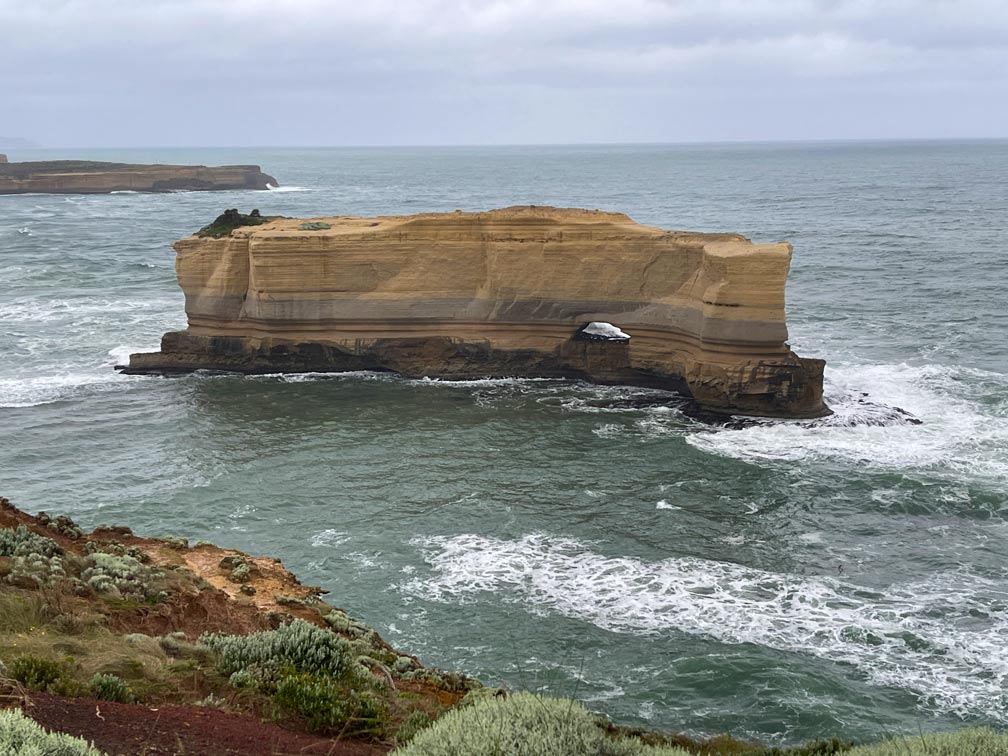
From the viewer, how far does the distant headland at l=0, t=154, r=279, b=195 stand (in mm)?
144750

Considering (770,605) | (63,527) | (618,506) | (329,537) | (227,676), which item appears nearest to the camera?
(227,676)

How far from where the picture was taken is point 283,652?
1436 centimetres

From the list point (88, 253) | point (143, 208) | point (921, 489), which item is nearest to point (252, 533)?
point (921, 489)

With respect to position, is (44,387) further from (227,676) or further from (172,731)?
(172,731)

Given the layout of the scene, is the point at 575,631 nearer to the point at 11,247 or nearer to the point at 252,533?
the point at 252,533

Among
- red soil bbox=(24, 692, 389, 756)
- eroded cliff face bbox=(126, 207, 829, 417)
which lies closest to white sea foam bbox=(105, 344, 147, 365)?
eroded cliff face bbox=(126, 207, 829, 417)

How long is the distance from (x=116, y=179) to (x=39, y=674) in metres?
150

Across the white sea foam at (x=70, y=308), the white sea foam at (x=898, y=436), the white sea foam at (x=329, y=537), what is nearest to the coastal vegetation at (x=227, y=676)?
the white sea foam at (x=329, y=537)

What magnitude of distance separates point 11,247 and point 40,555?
69.1 meters

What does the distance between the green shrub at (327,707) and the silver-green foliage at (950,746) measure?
19.2ft

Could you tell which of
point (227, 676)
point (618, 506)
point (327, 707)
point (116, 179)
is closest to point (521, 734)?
point (327, 707)

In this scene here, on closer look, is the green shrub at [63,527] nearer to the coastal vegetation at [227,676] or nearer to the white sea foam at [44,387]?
the coastal vegetation at [227,676]

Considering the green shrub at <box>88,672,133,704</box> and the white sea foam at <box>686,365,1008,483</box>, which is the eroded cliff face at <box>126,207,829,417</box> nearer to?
the white sea foam at <box>686,365,1008,483</box>

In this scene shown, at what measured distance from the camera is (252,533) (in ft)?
84.5
